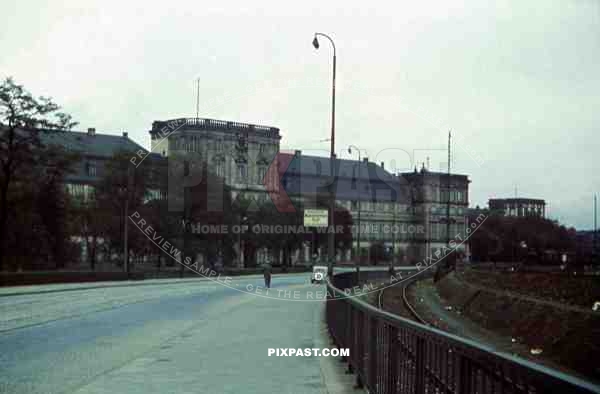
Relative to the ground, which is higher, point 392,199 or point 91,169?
point 91,169

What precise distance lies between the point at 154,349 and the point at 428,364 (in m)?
10.6

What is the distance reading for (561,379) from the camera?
3.92 metres

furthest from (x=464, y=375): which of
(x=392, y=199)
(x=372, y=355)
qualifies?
(x=392, y=199)

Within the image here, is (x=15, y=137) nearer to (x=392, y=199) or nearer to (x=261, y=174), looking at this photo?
(x=261, y=174)

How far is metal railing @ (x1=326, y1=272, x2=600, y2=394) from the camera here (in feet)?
14.5

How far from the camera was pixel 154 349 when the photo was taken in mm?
17047

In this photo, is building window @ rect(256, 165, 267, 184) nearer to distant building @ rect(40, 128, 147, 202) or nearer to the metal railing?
distant building @ rect(40, 128, 147, 202)

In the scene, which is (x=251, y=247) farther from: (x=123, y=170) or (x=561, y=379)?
(x=561, y=379)

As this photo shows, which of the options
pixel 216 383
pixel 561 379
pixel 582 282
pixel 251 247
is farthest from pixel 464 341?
pixel 251 247

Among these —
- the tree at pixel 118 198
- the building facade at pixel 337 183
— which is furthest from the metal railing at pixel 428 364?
the building facade at pixel 337 183

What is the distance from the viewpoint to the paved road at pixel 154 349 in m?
12.3

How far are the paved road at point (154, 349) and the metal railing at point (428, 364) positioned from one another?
1.12 metres

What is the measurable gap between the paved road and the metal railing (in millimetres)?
1121

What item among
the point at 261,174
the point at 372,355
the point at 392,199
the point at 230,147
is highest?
the point at 230,147
